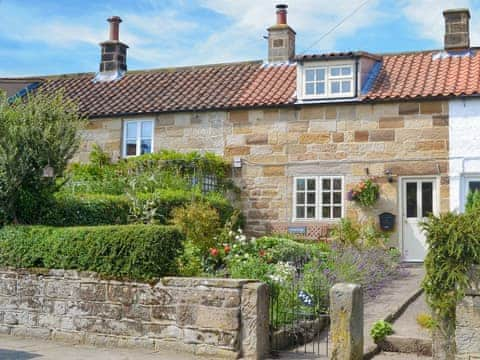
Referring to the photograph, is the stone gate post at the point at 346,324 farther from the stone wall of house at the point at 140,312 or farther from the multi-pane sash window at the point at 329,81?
the multi-pane sash window at the point at 329,81

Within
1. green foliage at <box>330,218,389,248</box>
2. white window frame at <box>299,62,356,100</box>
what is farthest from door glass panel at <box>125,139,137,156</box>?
green foliage at <box>330,218,389,248</box>

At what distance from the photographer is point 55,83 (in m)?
22.5

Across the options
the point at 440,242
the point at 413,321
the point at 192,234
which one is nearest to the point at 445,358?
the point at 440,242

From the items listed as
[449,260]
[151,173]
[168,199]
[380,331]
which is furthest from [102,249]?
[151,173]

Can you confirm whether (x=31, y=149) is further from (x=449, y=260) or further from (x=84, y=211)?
(x=449, y=260)

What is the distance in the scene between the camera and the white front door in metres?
16.4

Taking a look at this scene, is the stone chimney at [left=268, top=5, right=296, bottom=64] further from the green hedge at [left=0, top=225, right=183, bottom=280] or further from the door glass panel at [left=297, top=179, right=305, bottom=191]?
the green hedge at [left=0, top=225, right=183, bottom=280]

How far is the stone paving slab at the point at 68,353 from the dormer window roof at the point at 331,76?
34.3ft

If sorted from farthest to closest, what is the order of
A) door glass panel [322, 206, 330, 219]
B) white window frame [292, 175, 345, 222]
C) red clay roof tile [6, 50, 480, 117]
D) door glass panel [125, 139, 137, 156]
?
door glass panel [125, 139, 137, 156], door glass panel [322, 206, 330, 219], white window frame [292, 175, 345, 222], red clay roof tile [6, 50, 480, 117]

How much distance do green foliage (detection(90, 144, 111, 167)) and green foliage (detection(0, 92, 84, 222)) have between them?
7.80 m

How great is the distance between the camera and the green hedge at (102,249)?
854 cm

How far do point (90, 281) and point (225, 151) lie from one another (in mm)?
9623

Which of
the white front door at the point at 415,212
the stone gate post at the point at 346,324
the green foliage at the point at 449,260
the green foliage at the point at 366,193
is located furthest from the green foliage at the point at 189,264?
the white front door at the point at 415,212

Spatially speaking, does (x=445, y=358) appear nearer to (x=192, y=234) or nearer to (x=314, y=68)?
(x=192, y=234)
